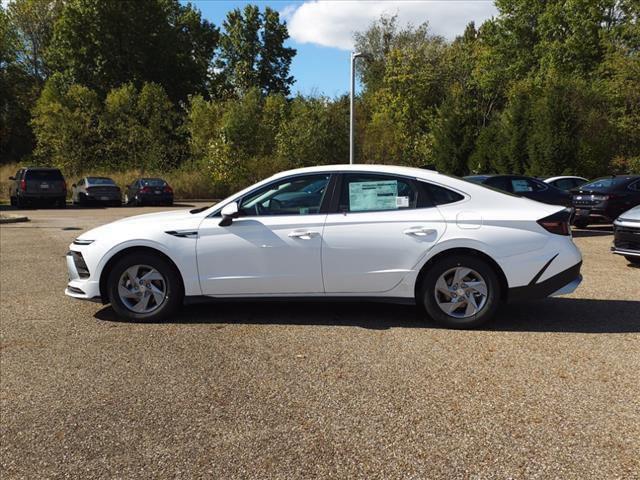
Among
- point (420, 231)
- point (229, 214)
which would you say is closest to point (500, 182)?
point (420, 231)

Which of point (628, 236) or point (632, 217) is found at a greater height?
point (632, 217)

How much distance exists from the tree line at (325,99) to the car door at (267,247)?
22587 millimetres

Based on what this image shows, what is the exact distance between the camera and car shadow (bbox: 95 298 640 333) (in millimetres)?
5703

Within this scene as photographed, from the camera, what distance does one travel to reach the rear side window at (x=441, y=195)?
567 centimetres

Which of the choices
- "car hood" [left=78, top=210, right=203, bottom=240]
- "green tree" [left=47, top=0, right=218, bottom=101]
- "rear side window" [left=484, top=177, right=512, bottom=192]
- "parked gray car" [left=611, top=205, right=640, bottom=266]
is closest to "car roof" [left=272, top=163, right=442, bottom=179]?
"car hood" [left=78, top=210, right=203, bottom=240]

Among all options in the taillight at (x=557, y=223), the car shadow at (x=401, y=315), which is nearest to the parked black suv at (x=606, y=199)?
the car shadow at (x=401, y=315)

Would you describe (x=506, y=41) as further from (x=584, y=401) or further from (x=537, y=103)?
(x=584, y=401)

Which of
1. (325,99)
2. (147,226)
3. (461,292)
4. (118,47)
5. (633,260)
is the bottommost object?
(633,260)

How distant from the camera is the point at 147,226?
5.84 meters

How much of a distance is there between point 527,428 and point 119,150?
37836mm

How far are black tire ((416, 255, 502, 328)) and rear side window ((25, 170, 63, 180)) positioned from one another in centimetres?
2413

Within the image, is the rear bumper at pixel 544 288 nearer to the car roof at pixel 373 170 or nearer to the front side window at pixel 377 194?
the front side window at pixel 377 194

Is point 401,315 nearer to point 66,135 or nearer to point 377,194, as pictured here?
point 377,194

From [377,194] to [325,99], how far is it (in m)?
32.2
